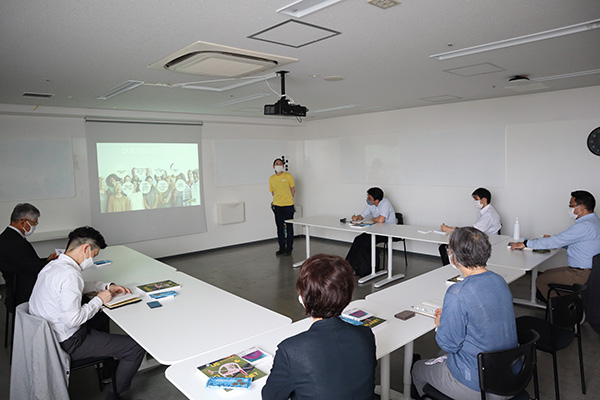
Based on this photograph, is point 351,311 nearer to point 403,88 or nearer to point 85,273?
point 85,273

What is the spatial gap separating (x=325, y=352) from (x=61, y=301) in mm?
1862

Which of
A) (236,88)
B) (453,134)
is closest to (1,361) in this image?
(236,88)

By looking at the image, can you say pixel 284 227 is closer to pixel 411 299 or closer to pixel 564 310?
pixel 411 299

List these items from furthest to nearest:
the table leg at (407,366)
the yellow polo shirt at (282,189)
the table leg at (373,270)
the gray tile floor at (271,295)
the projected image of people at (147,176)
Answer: the yellow polo shirt at (282,189) → the projected image of people at (147,176) → the table leg at (373,270) → the gray tile floor at (271,295) → the table leg at (407,366)

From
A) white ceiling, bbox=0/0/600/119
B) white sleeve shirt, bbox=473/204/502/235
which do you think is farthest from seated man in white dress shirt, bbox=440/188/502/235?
white ceiling, bbox=0/0/600/119

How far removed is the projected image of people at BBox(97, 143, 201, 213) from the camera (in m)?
6.68

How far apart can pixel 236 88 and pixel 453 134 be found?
3.65 m

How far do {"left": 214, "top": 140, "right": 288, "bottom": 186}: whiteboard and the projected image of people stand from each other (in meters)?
0.51

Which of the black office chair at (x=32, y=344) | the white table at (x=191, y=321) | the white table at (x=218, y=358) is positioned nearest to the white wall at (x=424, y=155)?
the white table at (x=191, y=321)

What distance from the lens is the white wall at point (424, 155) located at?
5426 millimetres

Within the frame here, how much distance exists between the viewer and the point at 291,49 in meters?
3.18

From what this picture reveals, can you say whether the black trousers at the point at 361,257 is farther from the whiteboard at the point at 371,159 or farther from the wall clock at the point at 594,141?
the wall clock at the point at 594,141

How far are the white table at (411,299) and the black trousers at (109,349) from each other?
5.48ft

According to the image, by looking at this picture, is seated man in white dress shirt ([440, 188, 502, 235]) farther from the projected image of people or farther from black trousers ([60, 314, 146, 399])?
the projected image of people
